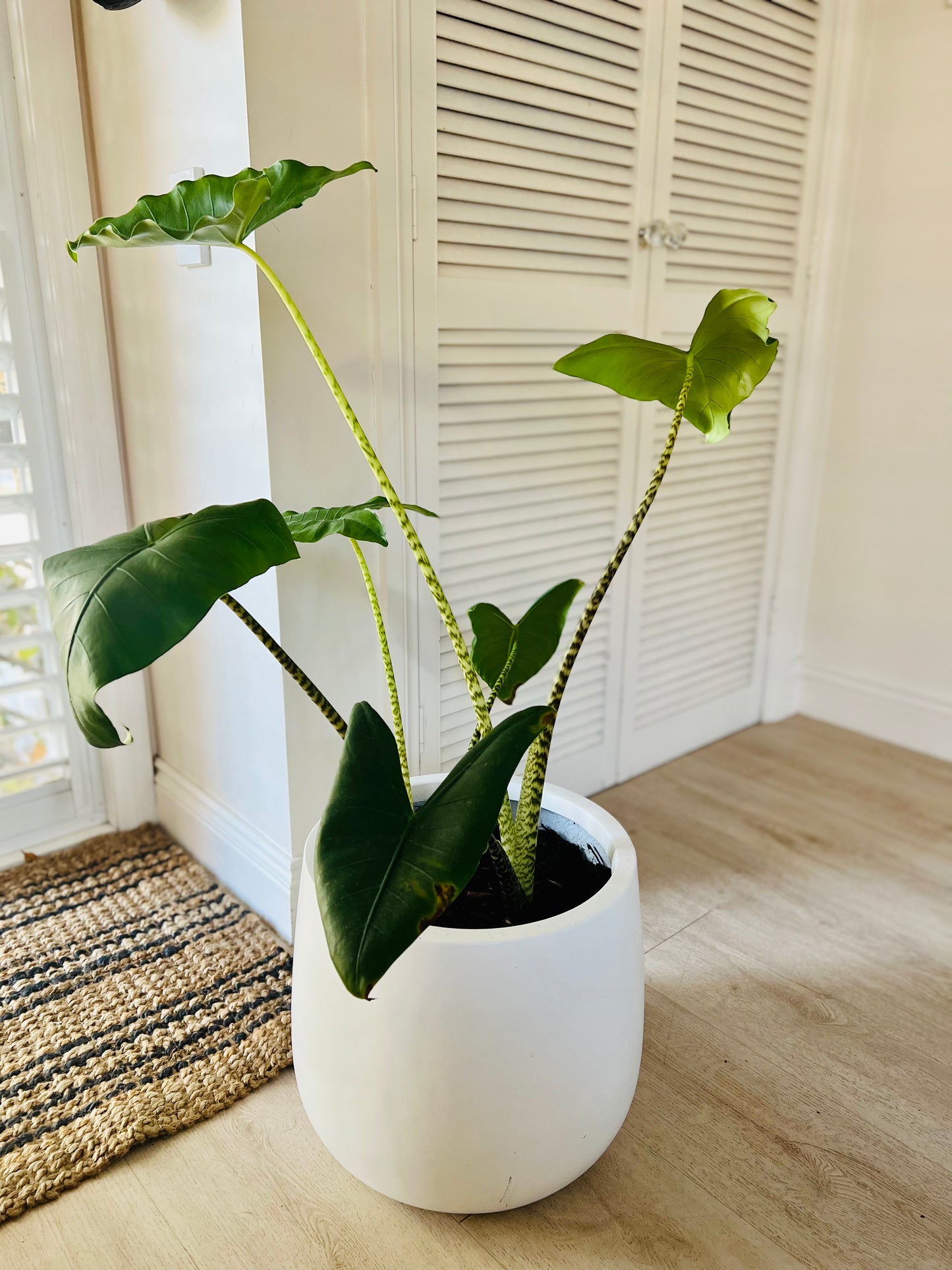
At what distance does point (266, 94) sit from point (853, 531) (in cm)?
170

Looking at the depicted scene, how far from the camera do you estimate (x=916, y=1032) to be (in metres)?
1.31

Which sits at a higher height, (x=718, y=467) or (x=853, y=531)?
(x=718, y=467)

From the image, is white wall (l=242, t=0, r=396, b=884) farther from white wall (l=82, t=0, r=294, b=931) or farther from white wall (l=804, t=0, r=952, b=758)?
white wall (l=804, t=0, r=952, b=758)

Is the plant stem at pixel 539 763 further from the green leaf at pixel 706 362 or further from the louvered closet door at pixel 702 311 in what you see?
the louvered closet door at pixel 702 311

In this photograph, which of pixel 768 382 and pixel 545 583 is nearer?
pixel 545 583

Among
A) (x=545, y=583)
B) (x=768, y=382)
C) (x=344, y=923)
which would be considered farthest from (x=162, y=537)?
(x=768, y=382)

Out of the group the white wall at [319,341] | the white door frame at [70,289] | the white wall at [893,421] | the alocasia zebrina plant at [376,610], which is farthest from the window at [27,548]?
the white wall at [893,421]

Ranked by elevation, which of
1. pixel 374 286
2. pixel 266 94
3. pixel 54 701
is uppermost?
pixel 266 94

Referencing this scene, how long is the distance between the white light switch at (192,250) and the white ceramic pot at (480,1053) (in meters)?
0.85

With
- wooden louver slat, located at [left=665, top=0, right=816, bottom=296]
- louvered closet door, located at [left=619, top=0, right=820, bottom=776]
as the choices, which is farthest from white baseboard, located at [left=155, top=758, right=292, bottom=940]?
wooden louver slat, located at [left=665, top=0, right=816, bottom=296]

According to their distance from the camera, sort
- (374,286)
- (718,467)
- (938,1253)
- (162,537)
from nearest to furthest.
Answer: (162,537) < (938,1253) < (374,286) < (718,467)

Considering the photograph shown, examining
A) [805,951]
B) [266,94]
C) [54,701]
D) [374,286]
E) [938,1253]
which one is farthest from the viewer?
[54,701]

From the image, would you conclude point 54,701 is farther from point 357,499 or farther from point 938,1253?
point 938,1253

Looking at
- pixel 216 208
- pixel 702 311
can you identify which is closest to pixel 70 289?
pixel 216 208
